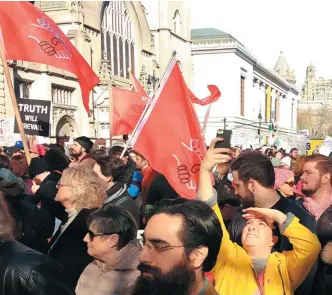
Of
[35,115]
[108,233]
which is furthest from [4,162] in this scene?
[108,233]

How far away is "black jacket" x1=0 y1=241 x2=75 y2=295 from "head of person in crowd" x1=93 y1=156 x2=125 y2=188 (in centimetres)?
258

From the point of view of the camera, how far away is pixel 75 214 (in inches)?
143

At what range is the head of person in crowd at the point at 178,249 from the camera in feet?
6.15

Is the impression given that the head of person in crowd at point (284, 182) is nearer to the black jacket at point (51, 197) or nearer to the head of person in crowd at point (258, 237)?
the head of person in crowd at point (258, 237)

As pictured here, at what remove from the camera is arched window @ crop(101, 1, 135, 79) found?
34562 mm

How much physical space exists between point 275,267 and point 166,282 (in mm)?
1061

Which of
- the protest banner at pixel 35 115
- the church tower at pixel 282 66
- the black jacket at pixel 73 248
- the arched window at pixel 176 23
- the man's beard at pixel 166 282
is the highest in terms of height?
the church tower at pixel 282 66

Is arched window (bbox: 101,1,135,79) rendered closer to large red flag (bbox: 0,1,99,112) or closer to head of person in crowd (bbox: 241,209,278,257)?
large red flag (bbox: 0,1,99,112)

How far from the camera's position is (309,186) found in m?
4.07

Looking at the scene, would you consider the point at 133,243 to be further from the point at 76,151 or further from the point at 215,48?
the point at 215,48

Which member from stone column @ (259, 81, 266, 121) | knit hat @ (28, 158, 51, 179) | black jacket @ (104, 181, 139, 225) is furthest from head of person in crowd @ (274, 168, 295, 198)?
stone column @ (259, 81, 266, 121)

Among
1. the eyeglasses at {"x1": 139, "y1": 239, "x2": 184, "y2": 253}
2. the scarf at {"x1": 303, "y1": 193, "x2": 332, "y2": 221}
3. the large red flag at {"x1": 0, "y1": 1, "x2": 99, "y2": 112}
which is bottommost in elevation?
the scarf at {"x1": 303, "y1": 193, "x2": 332, "y2": 221}

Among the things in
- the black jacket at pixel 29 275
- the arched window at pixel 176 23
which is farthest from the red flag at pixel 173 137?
the arched window at pixel 176 23

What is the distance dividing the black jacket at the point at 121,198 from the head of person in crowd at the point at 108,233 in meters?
1.14
